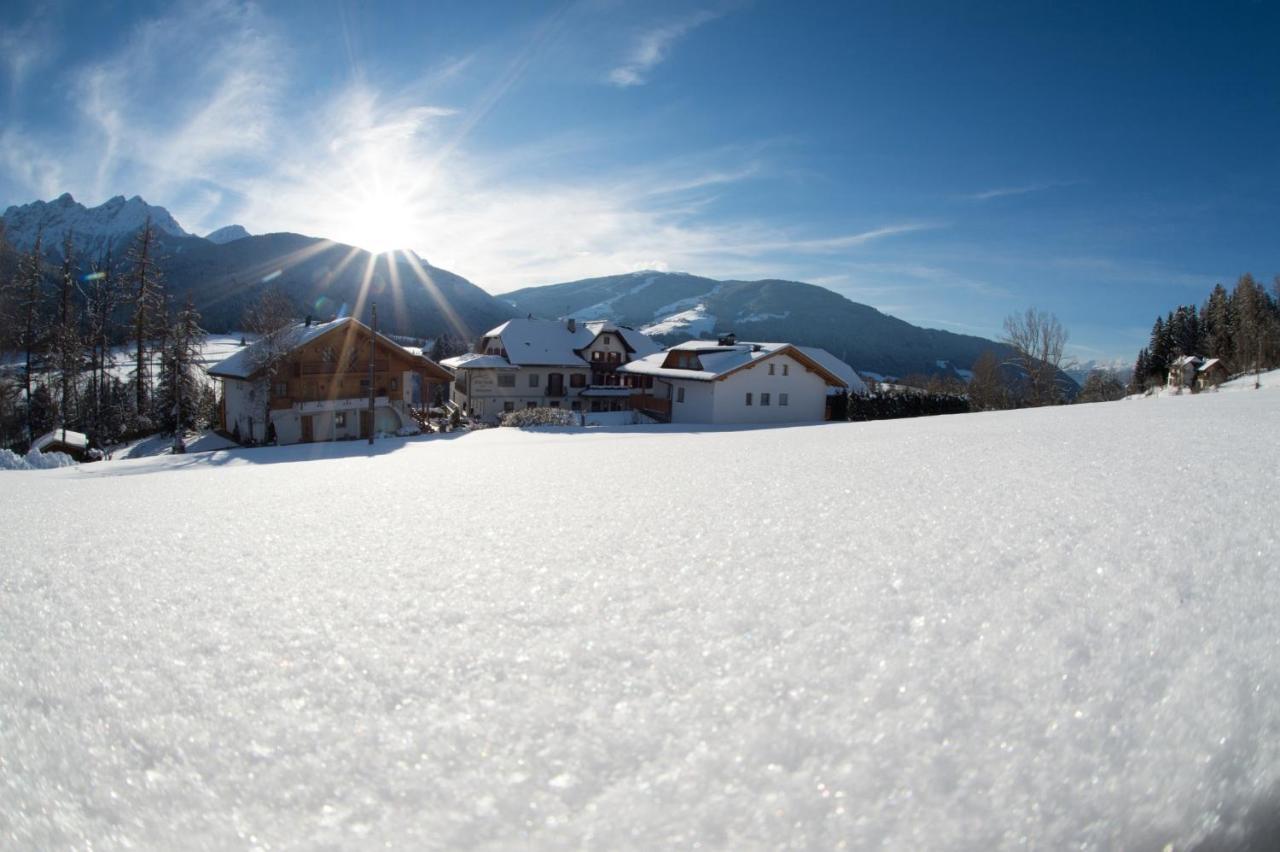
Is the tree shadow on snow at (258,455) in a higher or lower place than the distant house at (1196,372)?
lower

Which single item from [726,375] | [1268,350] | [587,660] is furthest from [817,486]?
[1268,350]

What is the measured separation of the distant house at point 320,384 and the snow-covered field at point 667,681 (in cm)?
2319

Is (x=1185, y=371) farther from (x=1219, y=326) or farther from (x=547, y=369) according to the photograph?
(x=547, y=369)

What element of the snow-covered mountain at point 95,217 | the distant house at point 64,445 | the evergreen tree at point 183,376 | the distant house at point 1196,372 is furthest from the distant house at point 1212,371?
the snow-covered mountain at point 95,217

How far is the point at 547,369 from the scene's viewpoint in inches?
1549

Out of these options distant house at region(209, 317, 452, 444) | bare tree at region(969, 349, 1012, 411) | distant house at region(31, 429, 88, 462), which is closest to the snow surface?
bare tree at region(969, 349, 1012, 411)

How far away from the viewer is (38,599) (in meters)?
2.49

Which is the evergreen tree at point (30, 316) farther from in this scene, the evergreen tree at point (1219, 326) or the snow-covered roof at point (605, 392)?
the evergreen tree at point (1219, 326)

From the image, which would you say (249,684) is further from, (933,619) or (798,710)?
(933,619)

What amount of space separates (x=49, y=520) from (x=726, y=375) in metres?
25.2

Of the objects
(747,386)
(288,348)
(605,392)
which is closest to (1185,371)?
(747,386)

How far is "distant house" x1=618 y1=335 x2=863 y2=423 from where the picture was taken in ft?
92.5

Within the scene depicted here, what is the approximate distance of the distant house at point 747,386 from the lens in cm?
2820

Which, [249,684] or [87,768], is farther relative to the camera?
[249,684]
